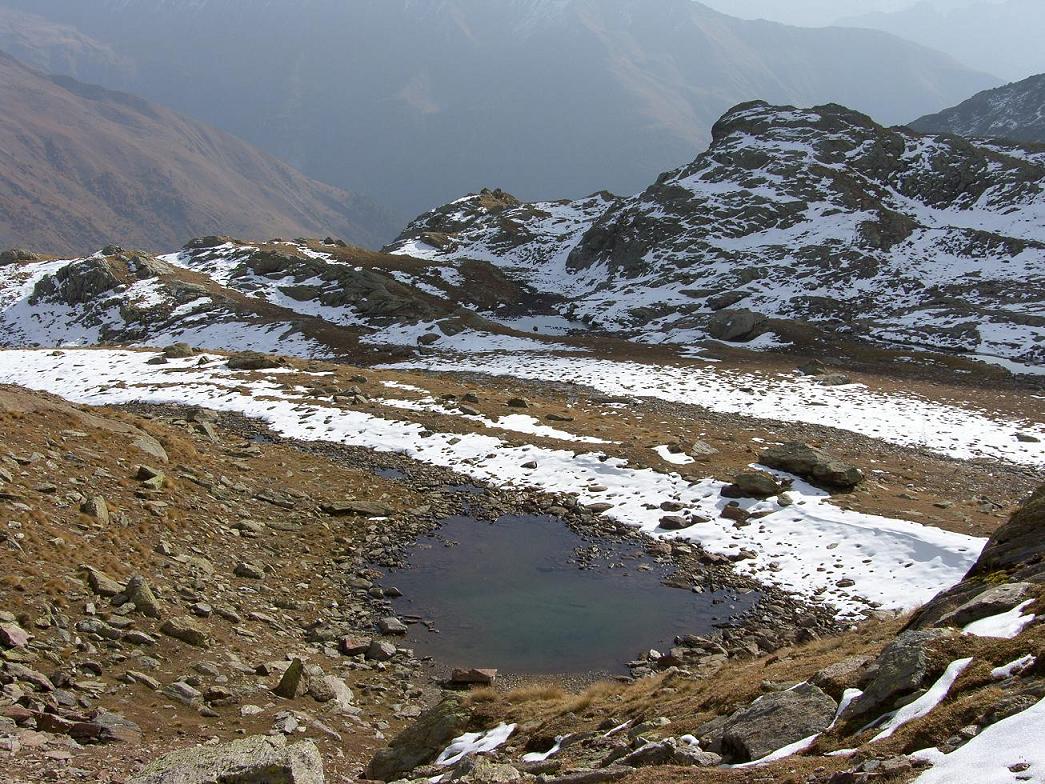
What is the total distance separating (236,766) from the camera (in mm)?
7992

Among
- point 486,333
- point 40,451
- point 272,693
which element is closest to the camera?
point 272,693

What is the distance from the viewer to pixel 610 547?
21.1m

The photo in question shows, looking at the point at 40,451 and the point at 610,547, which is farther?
the point at 610,547

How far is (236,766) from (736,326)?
61.3m

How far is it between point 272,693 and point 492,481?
14579mm

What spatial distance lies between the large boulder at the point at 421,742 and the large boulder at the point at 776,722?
4622mm

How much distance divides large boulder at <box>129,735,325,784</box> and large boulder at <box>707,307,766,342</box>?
196ft

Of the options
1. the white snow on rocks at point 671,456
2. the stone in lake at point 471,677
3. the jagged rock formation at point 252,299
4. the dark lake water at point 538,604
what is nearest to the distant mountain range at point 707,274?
the jagged rock formation at point 252,299

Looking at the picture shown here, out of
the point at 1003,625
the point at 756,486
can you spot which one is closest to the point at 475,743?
the point at 1003,625

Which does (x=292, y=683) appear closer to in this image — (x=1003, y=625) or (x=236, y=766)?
(x=236, y=766)

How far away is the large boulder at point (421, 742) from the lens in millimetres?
10219

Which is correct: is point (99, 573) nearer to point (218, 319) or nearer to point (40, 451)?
point (40, 451)

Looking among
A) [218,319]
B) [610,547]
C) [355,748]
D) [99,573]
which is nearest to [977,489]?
[610,547]

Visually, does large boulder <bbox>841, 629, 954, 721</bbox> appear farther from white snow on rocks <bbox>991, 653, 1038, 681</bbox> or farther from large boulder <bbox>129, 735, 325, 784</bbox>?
large boulder <bbox>129, 735, 325, 784</bbox>
